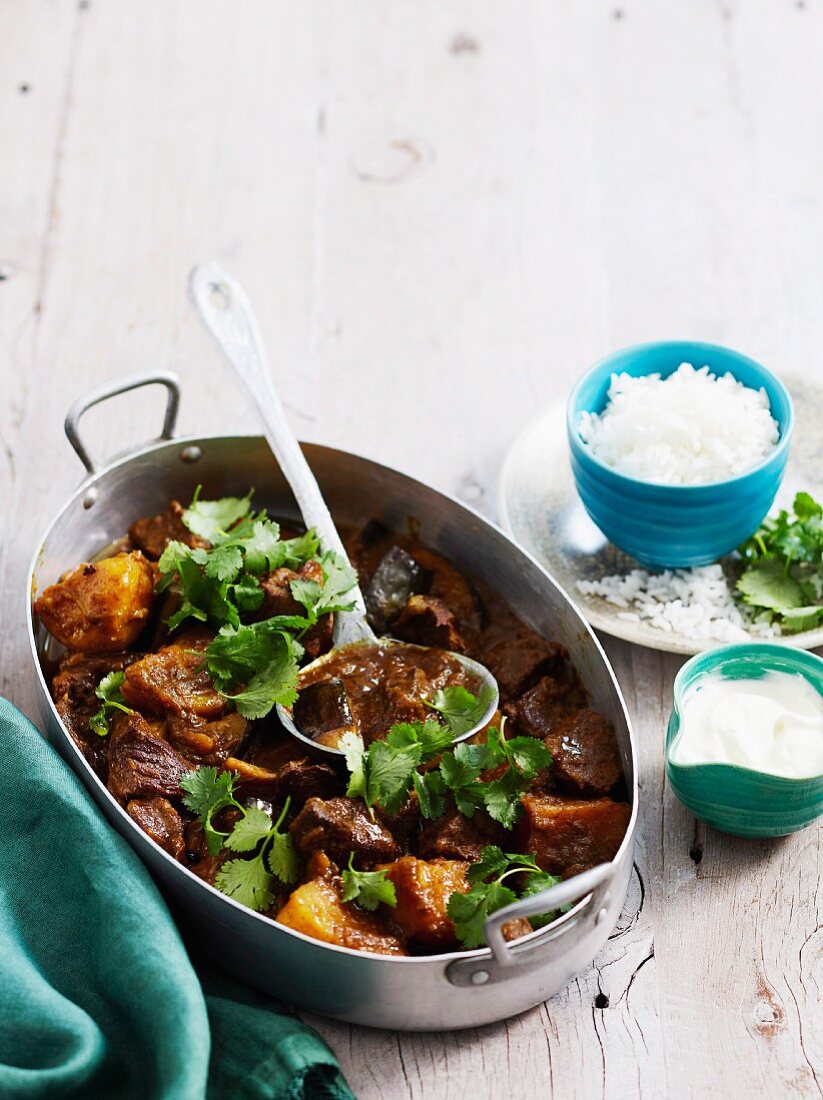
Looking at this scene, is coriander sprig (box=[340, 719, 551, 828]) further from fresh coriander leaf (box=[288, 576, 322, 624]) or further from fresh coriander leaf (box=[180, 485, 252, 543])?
fresh coriander leaf (box=[180, 485, 252, 543])

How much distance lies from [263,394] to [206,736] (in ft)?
3.16

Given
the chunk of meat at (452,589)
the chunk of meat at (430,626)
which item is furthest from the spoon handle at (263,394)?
the chunk of meat at (452,589)

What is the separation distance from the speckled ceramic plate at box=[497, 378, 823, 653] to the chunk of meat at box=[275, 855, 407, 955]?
1.08 meters

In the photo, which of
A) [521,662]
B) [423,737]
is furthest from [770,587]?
[423,737]

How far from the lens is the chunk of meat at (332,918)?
2.39 m

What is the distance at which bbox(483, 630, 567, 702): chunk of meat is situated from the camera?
9.72 feet

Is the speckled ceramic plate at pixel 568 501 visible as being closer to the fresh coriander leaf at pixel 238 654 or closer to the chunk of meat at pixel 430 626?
the chunk of meat at pixel 430 626

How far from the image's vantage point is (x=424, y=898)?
2428 millimetres

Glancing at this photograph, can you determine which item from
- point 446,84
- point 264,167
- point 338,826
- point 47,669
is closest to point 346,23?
point 446,84

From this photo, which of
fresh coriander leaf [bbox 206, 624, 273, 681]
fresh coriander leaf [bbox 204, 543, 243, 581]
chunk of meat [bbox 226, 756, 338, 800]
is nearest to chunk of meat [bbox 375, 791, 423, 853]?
chunk of meat [bbox 226, 756, 338, 800]

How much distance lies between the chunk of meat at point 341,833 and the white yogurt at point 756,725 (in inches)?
26.4

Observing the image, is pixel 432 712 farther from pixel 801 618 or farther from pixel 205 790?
pixel 801 618

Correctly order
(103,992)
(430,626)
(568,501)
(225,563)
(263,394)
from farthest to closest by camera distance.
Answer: (568,501) → (263,394) → (430,626) → (225,563) → (103,992)

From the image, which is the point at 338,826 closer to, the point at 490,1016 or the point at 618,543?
the point at 490,1016
